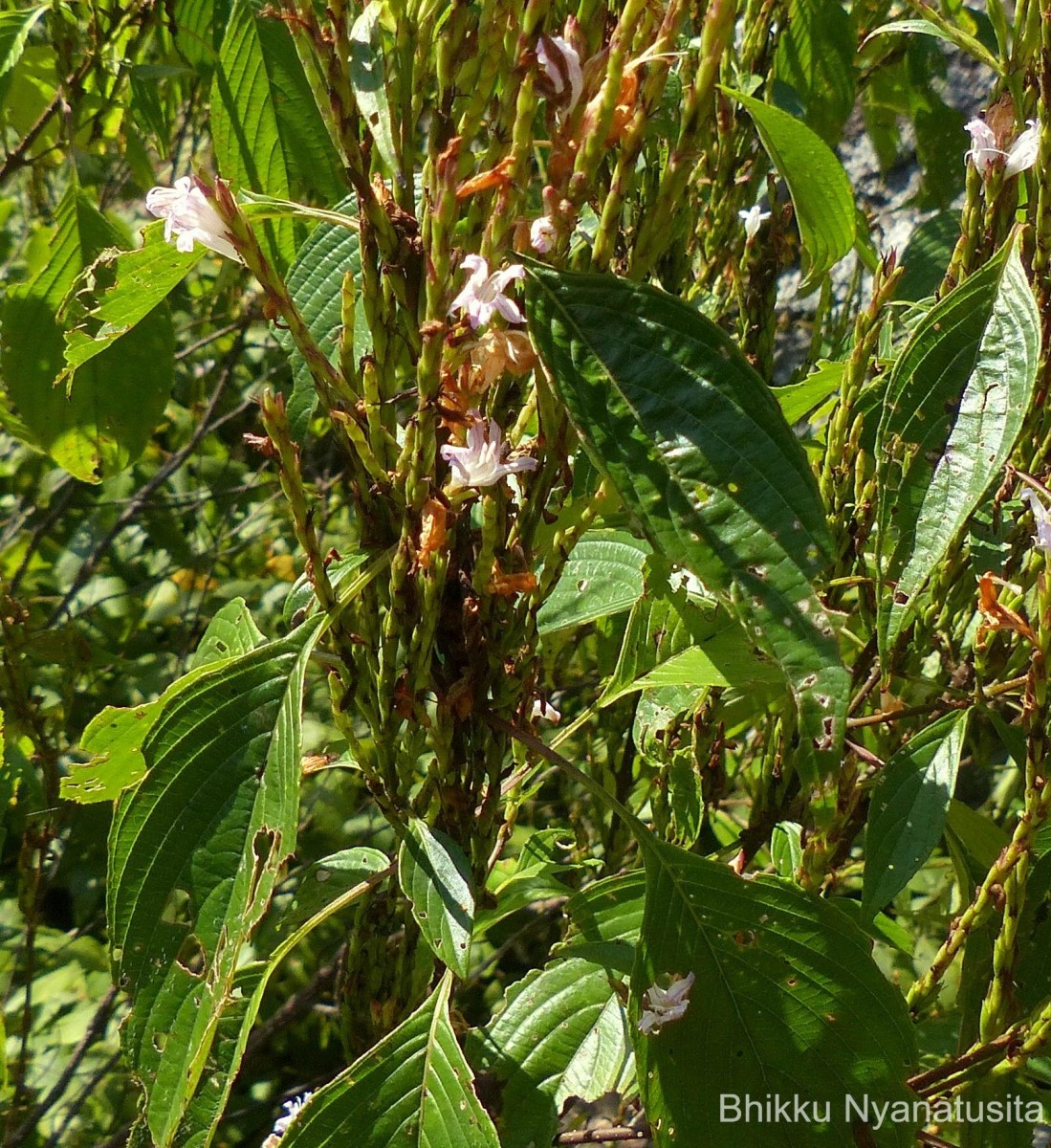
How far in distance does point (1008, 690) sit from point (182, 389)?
93.8 inches

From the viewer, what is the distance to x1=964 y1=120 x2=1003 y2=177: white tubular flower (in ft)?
2.64

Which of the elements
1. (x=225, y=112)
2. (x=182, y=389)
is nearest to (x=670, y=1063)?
(x=225, y=112)

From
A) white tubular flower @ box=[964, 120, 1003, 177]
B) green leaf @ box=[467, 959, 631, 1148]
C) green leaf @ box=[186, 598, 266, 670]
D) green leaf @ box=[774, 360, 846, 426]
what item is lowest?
green leaf @ box=[467, 959, 631, 1148]

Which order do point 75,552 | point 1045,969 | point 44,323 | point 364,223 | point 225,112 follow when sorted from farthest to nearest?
point 75,552, point 44,323, point 225,112, point 1045,969, point 364,223

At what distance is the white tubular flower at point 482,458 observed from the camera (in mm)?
596

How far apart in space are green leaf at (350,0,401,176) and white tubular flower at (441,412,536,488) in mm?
163

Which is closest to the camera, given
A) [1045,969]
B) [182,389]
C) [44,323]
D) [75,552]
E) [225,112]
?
[1045,969]

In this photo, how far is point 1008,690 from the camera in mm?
877

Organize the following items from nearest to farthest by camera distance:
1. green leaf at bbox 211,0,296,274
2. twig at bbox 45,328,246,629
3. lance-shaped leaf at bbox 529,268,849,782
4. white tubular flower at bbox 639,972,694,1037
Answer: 1. lance-shaped leaf at bbox 529,268,849,782
2. white tubular flower at bbox 639,972,694,1037
3. green leaf at bbox 211,0,296,274
4. twig at bbox 45,328,246,629

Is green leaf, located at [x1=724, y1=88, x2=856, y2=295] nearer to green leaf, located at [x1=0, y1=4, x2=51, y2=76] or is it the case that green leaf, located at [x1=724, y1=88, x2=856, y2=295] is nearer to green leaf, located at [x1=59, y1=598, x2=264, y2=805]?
green leaf, located at [x1=59, y1=598, x2=264, y2=805]

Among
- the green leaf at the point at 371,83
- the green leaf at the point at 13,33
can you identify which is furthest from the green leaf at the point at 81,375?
the green leaf at the point at 371,83

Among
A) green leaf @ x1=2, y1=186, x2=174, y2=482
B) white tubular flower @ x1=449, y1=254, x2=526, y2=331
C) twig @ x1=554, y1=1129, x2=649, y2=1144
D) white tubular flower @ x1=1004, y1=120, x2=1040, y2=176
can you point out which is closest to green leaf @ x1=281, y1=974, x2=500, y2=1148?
twig @ x1=554, y1=1129, x2=649, y2=1144

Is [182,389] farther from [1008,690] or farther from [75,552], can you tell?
[1008,690]

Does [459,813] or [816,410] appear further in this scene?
[816,410]
